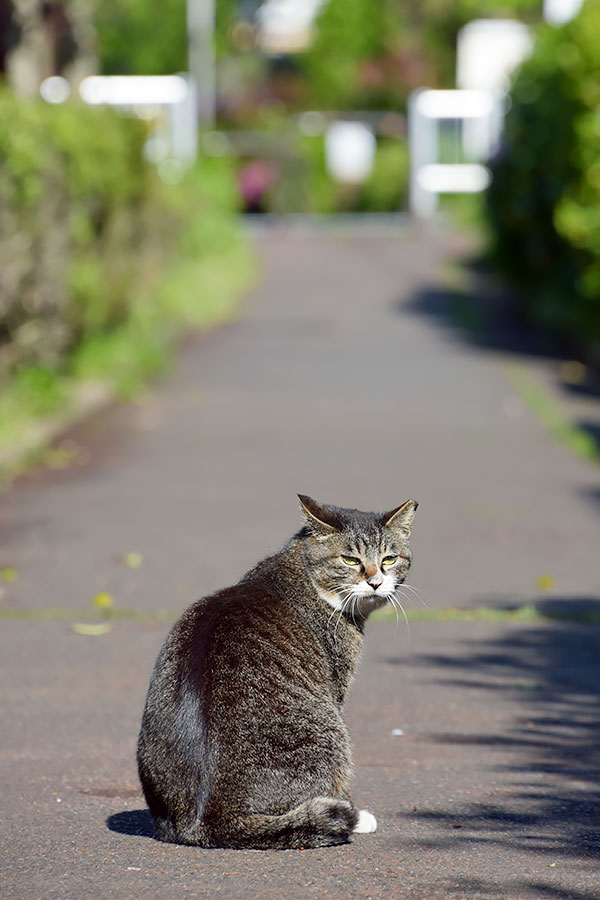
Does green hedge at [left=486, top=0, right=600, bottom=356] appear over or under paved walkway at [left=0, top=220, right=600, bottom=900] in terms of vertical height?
over

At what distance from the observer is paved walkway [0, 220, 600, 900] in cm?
439

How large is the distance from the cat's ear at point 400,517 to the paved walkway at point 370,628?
3.30 ft

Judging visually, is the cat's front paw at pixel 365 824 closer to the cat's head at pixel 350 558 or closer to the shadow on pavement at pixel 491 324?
the cat's head at pixel 350 558

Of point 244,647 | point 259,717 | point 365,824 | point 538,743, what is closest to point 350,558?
point 244,647

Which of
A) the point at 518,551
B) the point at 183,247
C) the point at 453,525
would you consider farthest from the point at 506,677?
the point at 183,247

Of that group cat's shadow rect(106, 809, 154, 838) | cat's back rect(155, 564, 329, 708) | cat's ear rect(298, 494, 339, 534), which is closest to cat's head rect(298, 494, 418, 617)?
cat's ear rect(298, 494, 339, 534)

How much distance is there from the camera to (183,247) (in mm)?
23078

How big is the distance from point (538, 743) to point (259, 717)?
194cm

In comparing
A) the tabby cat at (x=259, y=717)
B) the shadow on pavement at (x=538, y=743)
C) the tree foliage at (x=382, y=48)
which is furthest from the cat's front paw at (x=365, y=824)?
the tree foliage at (x=382, y=48)

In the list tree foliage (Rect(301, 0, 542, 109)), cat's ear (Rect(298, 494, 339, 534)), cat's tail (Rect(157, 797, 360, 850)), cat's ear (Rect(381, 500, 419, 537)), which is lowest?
cat's tail (Rect(157, 797, 360, 850))

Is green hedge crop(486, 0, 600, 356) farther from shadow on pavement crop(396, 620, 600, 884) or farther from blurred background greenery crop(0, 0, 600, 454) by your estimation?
shadow on pavement crop(396, 620, 600, 884)

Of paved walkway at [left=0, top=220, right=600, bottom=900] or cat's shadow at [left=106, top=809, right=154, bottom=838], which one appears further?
cat's shadow at [left=106, top=809, right=154, bottom=838]

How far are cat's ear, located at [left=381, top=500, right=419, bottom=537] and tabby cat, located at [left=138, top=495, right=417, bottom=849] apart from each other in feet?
0.75

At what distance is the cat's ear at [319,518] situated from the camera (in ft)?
16.0
